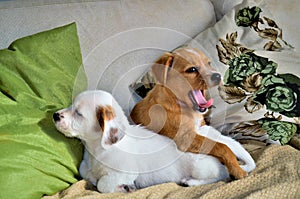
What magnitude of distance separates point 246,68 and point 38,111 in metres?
0.59

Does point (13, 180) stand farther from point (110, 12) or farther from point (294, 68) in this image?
point (294, 68)

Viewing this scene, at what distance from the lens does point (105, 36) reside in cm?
142

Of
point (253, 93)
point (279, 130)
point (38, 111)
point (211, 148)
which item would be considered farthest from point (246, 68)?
point (38, 111)

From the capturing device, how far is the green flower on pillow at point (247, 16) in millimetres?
1430

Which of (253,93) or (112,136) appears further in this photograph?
(253,93)

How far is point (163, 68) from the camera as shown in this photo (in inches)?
43.7

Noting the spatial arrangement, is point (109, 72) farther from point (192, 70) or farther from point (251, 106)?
point (251, 106)

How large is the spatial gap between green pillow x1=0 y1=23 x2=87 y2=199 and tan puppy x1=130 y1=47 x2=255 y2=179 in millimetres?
197

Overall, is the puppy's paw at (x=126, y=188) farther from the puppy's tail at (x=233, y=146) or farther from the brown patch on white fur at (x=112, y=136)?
the puppy's tail at (x=233, y=146)

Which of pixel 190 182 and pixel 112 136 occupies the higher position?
pixel 112 136

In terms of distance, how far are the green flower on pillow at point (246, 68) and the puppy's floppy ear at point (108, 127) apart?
396 millimetres

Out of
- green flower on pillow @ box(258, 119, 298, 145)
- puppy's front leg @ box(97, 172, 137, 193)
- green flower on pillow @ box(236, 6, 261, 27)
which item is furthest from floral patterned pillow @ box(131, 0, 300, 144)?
puppy's front leg @ box(97, 172, 137, 193)

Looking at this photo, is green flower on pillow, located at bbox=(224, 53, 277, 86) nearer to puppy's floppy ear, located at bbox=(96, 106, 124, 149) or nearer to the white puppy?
the white puppy

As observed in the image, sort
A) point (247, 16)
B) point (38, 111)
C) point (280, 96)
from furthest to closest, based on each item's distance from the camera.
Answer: point (247, 16) < point (280, 96) < point (38, 111)
